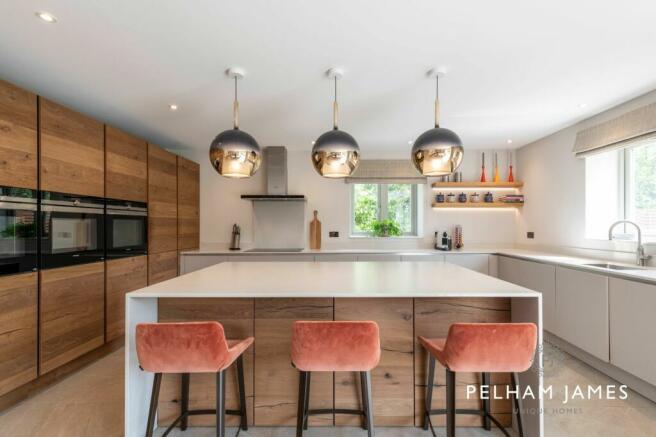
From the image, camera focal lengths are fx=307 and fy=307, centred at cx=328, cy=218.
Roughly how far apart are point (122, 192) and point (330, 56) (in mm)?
2336

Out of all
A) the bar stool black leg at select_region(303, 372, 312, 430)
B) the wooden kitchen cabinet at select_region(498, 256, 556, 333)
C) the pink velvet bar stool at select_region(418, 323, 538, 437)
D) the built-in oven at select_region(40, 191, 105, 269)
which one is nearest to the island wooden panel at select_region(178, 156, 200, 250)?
the built-in oven at select_region(40, 191, 105, 269)

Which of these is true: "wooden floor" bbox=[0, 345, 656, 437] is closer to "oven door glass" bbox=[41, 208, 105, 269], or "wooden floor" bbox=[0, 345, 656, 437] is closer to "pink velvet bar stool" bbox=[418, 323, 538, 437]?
"pink velvet bar stool" bbox=[418, 323, 538, 437]

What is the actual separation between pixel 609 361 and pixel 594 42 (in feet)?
7.26

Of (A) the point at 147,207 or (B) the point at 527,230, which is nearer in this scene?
(A) the point at 147,207

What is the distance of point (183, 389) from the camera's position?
1.75m

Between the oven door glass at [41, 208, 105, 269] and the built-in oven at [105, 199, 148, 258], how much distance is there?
95 millimetres

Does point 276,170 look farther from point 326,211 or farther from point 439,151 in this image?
point 439,151

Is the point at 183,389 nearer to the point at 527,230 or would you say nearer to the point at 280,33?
the point at 280,33

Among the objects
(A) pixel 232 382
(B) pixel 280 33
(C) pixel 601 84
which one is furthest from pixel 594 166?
(A) pixel 232 382

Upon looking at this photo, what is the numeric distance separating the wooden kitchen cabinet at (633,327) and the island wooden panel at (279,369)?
6.81 feet

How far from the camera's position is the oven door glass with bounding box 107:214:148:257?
2.81 metres

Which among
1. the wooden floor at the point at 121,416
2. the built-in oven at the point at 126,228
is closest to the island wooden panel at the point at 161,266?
the built-in oven at the point at 126,228

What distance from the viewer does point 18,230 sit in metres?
2.02

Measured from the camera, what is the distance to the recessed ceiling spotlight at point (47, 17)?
1.58 metres
